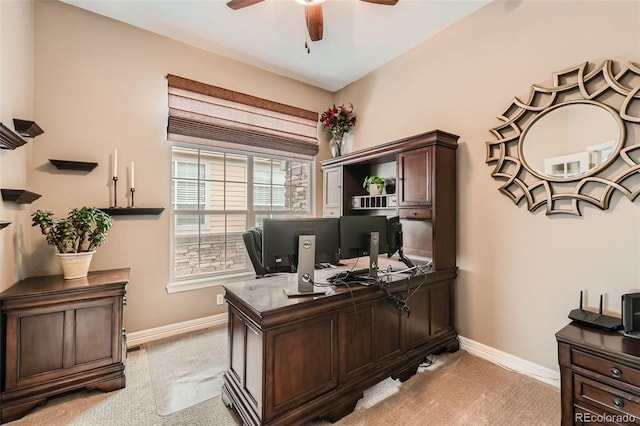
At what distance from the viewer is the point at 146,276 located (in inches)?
116

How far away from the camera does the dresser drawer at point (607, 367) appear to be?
1449 mm

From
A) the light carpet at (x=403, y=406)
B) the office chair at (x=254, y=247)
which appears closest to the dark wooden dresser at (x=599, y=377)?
the light carpet at (x=403, y=406)

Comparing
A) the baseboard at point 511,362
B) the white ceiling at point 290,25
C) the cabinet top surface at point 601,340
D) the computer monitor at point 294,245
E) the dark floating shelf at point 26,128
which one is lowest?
the baseboard at point 511,362

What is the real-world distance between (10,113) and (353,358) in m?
3.05

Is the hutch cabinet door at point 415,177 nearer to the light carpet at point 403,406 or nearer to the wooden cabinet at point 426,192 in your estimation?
the wooden cabinet at point 426,192

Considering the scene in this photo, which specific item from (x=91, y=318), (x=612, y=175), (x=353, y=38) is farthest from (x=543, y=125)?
(x=91, y=318)

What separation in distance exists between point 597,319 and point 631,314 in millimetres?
196

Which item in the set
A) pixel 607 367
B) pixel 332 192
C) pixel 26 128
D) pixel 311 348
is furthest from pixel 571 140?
→ pixel 26 128

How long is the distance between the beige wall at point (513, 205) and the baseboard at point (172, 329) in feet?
8.81

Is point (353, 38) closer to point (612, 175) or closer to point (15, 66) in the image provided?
point (612, 175)

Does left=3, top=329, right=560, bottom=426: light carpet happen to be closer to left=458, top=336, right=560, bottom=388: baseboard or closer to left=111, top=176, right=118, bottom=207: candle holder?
left=458, top=336, right=560, bottom=388: baseboard

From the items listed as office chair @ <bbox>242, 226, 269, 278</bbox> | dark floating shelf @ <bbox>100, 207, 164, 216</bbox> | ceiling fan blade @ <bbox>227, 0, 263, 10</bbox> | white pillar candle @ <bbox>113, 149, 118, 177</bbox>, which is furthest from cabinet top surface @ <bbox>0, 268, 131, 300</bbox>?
ceiling fan blade @ <bbox>227, 0, 263, 10</bbox>

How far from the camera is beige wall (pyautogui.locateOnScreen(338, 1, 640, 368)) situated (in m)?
1.94

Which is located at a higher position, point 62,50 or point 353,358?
point 62,50
